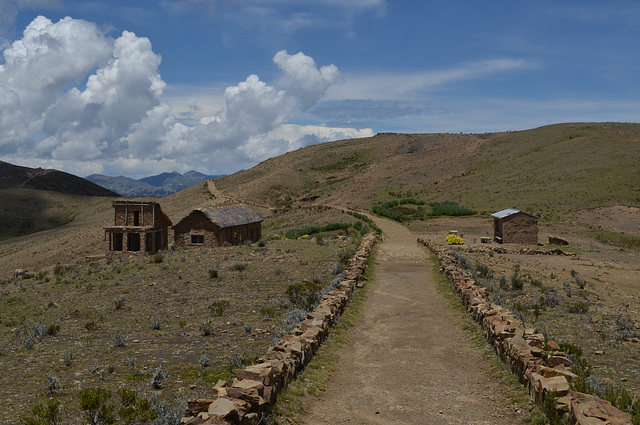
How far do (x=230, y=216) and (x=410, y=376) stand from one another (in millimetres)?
34370

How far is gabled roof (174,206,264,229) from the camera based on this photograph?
1603 inches

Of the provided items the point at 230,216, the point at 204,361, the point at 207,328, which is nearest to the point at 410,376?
the point at 204,361

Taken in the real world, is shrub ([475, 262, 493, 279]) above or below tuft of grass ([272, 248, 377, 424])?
above

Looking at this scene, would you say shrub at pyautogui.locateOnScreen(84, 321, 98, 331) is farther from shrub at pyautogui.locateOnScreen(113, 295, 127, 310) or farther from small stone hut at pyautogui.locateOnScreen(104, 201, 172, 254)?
small stone hut at pyautogui.locateOnScreen(104, 201, 172, 254)

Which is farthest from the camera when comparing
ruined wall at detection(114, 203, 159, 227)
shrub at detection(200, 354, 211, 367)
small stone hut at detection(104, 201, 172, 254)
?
ruined wall at detection(114, 203, 159, 227)

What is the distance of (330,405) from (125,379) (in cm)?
461

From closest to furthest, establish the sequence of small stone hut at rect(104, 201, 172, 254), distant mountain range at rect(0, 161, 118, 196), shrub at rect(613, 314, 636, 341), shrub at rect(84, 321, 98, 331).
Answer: shrub at rect(613, 314, 636, 341)
shrub at rect(84, 321, 98, 331)
small stone hut at rect(104, 201, 172, 254)
distant mountain range at rect(0, 161, 118, 196)

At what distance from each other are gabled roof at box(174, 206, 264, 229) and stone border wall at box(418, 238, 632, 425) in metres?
28.0

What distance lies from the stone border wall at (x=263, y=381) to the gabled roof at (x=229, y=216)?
2767cm

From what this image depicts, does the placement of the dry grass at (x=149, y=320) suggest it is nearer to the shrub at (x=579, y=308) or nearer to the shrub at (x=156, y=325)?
the shrub at (x=156, y=325)

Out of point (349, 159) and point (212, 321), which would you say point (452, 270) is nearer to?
point (212, 321)

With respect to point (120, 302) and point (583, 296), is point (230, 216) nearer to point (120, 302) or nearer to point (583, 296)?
point (120, 302)

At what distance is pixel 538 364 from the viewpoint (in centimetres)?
926

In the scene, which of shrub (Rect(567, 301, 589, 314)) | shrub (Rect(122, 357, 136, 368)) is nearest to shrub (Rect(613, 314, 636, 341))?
shrub (Rect(567, 301, 589, 314))
